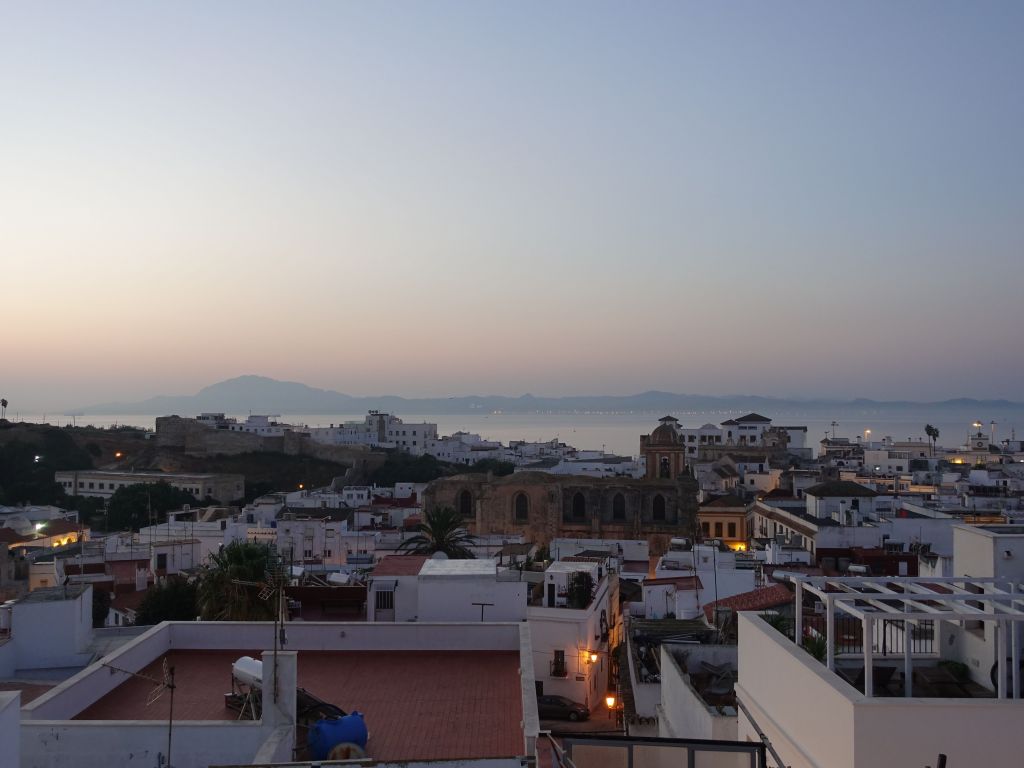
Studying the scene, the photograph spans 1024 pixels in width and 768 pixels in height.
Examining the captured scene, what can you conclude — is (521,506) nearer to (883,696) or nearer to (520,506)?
(520,506)

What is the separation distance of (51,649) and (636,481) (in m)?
30.5

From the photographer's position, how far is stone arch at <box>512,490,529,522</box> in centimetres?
3862

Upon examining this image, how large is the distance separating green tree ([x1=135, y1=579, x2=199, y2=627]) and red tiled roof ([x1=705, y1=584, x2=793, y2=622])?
34.8 ft

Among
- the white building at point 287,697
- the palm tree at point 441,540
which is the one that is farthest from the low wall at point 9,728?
the palm tree at point 441,540

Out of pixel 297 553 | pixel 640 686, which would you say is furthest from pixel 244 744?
pixel 297 553

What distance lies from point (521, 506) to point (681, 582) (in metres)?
20.0

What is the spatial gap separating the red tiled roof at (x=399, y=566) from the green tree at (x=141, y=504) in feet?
103

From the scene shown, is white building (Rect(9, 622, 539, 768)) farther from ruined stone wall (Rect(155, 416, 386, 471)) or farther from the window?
ruined stone wall (Rect(155, 416, 386, 471))

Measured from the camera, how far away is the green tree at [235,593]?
45.6 ft

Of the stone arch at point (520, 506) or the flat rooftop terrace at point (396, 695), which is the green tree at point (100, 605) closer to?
the flat rooftop terrace at point (396, 695)

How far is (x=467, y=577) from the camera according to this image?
42.5ft

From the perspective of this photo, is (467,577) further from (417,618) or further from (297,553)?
(297,553)

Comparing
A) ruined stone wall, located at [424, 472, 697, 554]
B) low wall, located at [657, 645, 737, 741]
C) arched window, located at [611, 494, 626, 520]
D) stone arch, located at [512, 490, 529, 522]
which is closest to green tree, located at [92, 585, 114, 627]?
low wall, located at [657, 645, 737, 741]

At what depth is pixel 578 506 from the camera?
3972 cm
